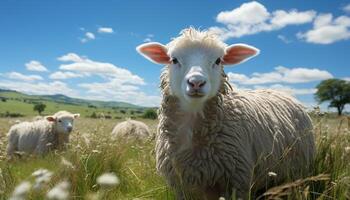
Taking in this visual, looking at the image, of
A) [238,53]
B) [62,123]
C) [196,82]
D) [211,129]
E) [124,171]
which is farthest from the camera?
[62,123]

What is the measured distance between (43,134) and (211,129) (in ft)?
31.0

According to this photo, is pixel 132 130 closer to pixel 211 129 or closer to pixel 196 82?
pixel 211 129

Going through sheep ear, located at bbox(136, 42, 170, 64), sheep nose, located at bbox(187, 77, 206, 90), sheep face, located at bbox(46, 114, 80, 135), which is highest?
sheep ear, located at bbox(136, 42, 170, 64)

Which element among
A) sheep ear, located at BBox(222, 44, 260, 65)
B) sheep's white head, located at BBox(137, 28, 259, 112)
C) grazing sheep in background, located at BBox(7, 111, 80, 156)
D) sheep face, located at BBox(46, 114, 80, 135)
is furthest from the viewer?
grazing sheep in background, located at BBox(7, 111, 80, 156)

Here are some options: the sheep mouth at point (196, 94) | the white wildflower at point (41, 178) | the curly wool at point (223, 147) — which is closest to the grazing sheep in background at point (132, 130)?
the curly wool at point (223, 147)

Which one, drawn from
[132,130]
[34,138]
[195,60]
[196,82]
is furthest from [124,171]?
[132,130]

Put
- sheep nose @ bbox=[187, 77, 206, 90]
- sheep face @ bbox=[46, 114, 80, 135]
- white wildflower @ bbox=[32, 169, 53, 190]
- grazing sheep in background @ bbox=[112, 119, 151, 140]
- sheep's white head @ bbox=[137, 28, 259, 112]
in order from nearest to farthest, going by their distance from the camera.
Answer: white wildflower @ bbox=[32, 169, 53, 190] → sheep nose @ bbox=[187, 77, 206, 90] → sheep's white head @ bbox=[137, 28, 259, 112] → sheep face @ bbox=[46, 114, 80, 135] → grazing sheep in background @ bbox=[112, 119, 151, 140]

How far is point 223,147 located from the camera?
478cm

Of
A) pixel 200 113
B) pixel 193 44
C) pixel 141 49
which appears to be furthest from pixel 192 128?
pixel 141 49

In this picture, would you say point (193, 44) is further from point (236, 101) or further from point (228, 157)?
point (228, 157)

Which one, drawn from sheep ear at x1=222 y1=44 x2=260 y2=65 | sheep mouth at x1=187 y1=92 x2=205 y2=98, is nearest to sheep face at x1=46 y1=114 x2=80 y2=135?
sheep ear at x1=222 y1=44 x2=260 y2=65

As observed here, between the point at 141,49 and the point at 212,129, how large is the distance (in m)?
1.42

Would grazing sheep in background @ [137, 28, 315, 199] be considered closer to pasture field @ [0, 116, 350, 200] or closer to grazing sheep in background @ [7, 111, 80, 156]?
pasture field @ [0, 116, 350, 200]

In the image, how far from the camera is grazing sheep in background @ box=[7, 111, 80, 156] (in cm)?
1308
